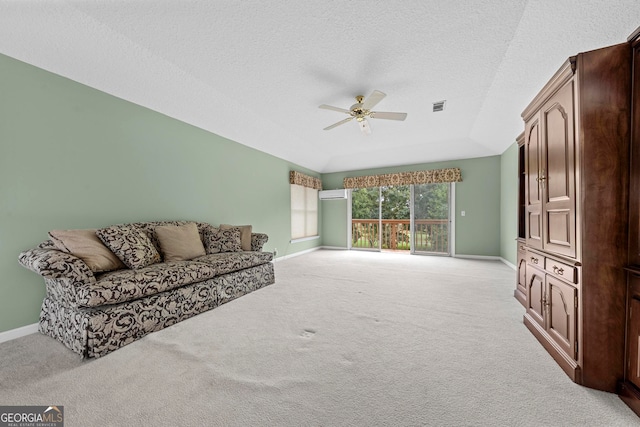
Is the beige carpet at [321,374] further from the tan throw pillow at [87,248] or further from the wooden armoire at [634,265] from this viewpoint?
the tan throw pillow at [87,248]

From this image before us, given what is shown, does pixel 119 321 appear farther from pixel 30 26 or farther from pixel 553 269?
pixel 553 269

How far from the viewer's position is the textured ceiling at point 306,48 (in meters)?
1.71

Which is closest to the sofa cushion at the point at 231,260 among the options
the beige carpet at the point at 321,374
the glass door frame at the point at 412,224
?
the beige carpet at the point at 321,374

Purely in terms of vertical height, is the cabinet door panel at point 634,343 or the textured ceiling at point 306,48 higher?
the textured ceiling at point 306,48

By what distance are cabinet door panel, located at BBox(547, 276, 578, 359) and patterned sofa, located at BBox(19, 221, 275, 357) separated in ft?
9.39

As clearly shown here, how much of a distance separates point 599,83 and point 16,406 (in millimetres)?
3596

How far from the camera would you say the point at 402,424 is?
3.54 feet

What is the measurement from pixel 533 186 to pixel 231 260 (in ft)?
10.1

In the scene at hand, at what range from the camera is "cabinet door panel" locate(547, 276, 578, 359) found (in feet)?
4.59

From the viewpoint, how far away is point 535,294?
6.33 ft

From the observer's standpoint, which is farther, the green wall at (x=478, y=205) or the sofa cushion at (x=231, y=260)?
the green wall at (x=478, y=205)

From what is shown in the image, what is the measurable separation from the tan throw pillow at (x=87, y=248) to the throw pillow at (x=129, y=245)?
0.19ft

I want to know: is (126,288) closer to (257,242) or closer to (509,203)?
(257,242)

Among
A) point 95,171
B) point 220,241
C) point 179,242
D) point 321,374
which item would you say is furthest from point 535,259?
point 95,171
